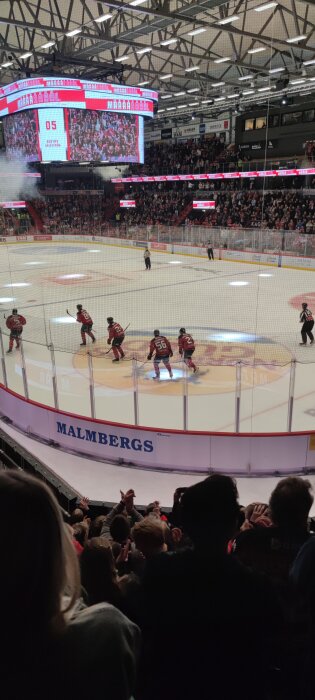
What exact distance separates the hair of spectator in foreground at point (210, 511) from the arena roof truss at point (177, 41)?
11.8m

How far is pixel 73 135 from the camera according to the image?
65.2 feet

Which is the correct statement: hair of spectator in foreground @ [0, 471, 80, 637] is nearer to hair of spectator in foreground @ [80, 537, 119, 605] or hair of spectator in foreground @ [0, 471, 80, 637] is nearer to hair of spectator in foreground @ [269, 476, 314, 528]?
hair of spectator in foreground @ [80, 537, 119, 605]

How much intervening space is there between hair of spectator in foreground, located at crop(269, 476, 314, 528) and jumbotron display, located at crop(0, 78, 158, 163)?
1904cm

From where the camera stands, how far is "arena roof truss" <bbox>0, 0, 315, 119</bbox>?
52.5 ft

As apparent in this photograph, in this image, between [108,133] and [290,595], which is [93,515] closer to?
[290,595]

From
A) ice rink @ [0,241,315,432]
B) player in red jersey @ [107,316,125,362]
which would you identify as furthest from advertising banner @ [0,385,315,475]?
player in red jersey @ [107,316,125,362]

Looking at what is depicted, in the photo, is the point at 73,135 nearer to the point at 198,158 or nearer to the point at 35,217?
the point at 35,217

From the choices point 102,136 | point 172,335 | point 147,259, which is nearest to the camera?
point 172,335

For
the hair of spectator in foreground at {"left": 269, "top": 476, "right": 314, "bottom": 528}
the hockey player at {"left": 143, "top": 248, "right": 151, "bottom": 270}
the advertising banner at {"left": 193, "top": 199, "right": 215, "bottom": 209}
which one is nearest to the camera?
the hair of spectator in foreground at {"left": 269, "top": 476, "right": 314, "bottom": 528}

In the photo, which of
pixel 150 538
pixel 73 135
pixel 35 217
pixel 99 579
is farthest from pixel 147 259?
pixel 99 579

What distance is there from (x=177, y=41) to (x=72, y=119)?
535 cm

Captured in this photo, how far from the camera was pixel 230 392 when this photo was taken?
859 cm

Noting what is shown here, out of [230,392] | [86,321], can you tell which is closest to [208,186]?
[86,321]

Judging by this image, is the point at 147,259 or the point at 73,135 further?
the point at 147,259
